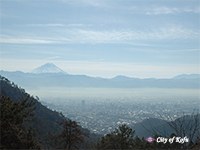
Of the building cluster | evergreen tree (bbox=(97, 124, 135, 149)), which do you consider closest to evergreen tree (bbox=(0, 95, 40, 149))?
evergreen tree (bbox=(97, 124, 135, 149))

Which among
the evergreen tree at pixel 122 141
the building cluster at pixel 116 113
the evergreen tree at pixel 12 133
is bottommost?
the building cluster at pixel 116 113

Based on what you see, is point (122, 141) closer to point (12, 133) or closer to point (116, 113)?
point (12, 133)

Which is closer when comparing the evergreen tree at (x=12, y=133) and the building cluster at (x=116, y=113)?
the evergreen tree at (x=12, y=133)

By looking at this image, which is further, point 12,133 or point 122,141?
point 122,141

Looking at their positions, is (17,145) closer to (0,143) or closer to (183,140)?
(0,143)

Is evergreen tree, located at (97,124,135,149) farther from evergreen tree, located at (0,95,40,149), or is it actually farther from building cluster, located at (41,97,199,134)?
building cluster, located at (41,97,199,134)

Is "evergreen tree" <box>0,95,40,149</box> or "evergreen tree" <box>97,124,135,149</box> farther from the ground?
"evergreen tree" <box>0,95,40,149</box>

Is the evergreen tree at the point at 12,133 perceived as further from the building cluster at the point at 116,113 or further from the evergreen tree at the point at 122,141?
the building cluster at the point at 116,113

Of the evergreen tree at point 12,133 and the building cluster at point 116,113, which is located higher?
the evergreen tree at point 12,133

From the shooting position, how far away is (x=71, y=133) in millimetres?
8164

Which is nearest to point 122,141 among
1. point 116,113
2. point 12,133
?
point 12,133

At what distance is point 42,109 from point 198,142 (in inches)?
1993

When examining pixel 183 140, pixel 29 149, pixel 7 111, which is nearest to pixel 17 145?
pixel 29 149

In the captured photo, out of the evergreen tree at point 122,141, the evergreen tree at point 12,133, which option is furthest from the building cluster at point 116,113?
the evergreen tree at point 12,133
